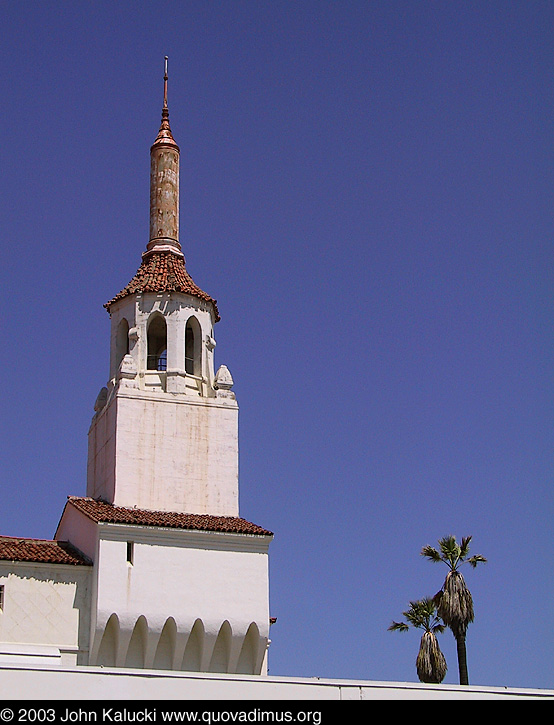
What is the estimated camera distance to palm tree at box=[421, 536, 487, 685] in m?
42.5

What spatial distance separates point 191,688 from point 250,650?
13.7 metres

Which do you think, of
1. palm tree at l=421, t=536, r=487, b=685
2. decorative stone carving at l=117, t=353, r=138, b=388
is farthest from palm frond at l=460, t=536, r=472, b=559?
decorative stone carving at l=117, t=353, r=138, b=388

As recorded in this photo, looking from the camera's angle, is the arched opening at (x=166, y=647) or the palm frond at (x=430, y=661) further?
the palm frond at (x=430, y=661)

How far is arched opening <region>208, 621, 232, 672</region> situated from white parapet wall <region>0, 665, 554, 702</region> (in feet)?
40.5

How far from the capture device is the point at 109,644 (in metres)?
33.8

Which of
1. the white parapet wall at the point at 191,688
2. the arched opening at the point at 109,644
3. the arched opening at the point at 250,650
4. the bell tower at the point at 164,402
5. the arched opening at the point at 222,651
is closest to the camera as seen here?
the white parapet wall at the point at 191,688

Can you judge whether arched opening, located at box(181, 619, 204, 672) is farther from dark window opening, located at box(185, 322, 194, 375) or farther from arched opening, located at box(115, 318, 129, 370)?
arched opening, located at box(115, 318, 129, 370)

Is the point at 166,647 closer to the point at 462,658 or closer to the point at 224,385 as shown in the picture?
the point at 224,385

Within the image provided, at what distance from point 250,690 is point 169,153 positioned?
81.7 feet

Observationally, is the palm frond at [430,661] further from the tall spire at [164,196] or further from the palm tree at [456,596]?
the tall spire at [164,196]

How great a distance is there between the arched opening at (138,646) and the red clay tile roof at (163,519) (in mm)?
2801

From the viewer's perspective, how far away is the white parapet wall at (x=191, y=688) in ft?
68.2

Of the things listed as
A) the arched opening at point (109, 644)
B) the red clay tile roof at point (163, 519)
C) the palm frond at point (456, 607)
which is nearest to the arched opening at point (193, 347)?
the red clay tile roof at point (163, 519)
